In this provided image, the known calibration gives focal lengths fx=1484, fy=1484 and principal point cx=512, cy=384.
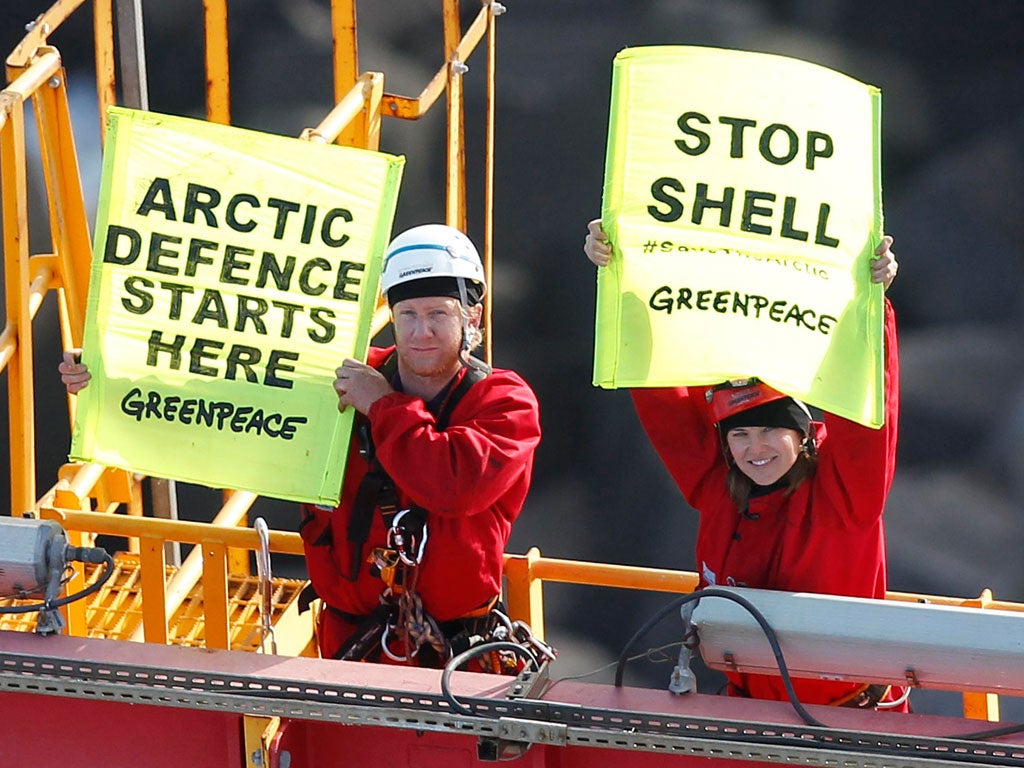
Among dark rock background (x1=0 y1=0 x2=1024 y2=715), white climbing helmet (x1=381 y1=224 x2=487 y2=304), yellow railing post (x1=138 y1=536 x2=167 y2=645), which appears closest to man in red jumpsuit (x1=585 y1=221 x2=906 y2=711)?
white climbing helmet (x1=381 y1=224 x2=487 y2=304)

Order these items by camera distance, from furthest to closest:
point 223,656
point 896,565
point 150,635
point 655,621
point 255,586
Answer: point 896,565, point 255,586, point 150,635, point 223,656, point 655,621

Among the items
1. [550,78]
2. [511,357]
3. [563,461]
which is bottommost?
[563,461]

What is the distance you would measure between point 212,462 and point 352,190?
2.61 feet

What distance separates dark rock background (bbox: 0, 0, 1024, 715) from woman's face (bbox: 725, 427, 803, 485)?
12.8ft

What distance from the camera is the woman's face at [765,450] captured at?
3.66 m

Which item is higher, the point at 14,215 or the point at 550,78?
the point at 550,78

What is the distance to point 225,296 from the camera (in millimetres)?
3840

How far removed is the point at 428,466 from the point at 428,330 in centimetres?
38

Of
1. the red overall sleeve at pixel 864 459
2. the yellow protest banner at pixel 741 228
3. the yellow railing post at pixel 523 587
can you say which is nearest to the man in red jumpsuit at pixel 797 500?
the red overall sleeve at pixel 864 459

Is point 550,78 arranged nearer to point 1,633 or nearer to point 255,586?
point 255,586

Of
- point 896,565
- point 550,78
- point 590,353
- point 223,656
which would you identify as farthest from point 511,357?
point 223,656

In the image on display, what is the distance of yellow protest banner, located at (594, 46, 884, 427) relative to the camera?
3457mm

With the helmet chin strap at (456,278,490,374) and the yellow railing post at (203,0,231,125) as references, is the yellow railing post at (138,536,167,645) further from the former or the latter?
the yellow railing post at (203,0,231,125)

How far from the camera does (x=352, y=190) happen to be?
3883 millimetres
